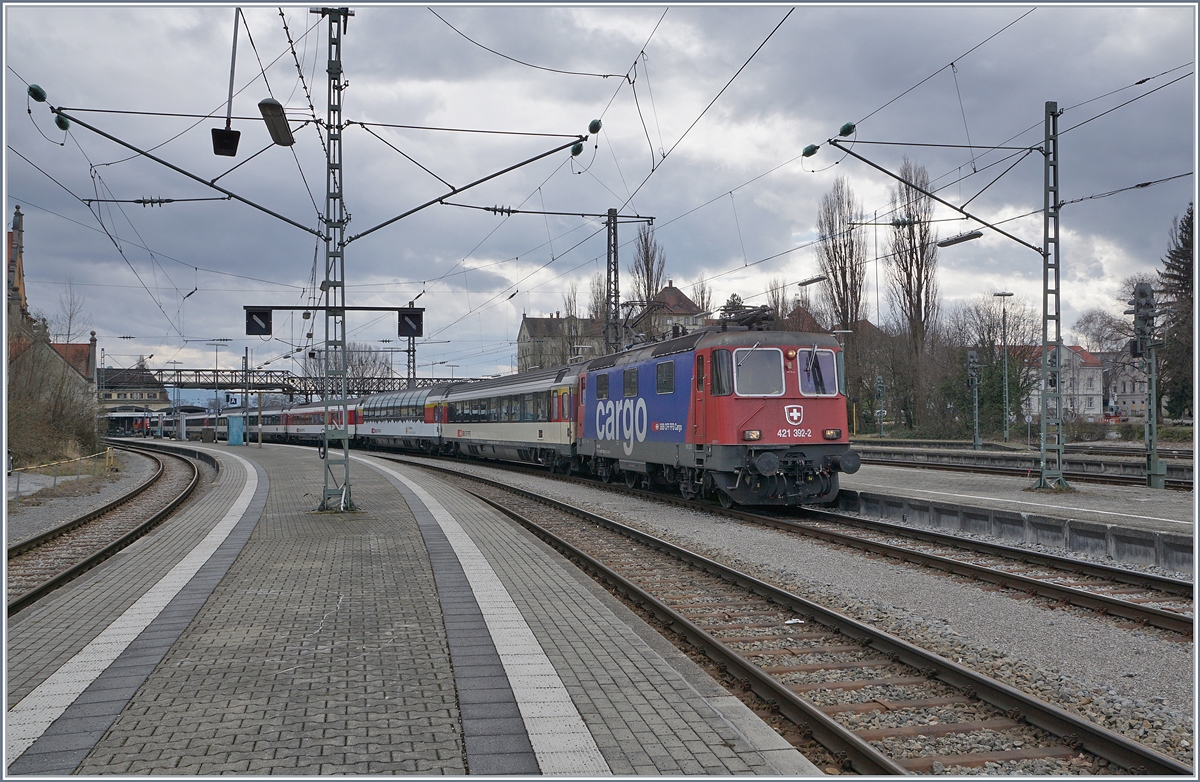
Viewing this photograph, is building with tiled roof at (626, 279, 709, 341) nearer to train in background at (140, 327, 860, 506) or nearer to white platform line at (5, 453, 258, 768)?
train in background at (140, 327, 860, 506)

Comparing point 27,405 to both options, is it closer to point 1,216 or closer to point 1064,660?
point 1,216

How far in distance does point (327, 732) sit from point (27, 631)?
439cm

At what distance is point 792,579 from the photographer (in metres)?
10.0

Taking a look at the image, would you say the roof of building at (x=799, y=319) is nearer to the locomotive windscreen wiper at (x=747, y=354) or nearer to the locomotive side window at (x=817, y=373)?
the locomotive side window at (x=817, y=373)

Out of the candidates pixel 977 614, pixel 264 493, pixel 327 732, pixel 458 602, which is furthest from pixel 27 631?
pixel 264 493

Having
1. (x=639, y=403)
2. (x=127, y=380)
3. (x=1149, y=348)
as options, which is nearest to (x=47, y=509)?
(x=639, y=403)

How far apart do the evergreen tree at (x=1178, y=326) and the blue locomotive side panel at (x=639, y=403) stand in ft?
110

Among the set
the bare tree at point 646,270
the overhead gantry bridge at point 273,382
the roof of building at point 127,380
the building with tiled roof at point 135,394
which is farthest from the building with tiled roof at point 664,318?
the building with tiled roof at point 135,394

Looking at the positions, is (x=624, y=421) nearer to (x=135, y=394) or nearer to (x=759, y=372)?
(x=759, y=372)

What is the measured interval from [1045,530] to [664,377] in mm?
7677

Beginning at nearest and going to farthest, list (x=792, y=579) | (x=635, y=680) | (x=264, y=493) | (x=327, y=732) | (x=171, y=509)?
(x=327, y=732)
(x=635, y=680)
(x=792, y=579)
(x=171, y=509)
(x=264, y=493)

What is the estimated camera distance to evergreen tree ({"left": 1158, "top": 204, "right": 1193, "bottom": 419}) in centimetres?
4538

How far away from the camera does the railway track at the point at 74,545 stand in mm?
10109

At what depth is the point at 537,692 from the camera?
558cm
